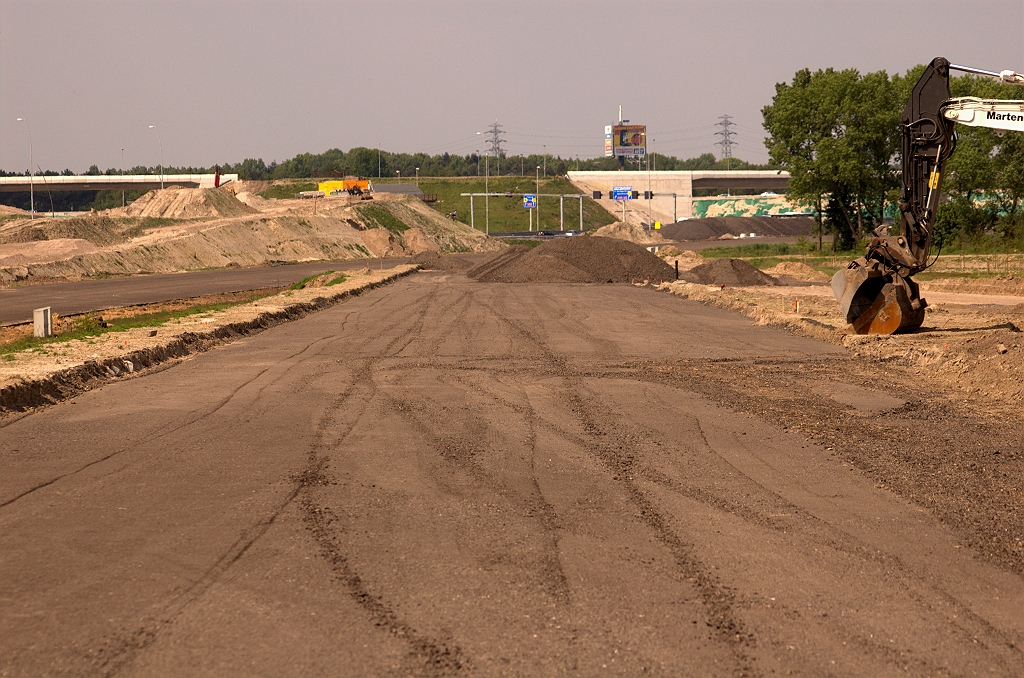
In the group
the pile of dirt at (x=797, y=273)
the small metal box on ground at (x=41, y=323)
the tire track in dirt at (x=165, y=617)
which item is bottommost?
the pile of dirt at (x=797, y=273)

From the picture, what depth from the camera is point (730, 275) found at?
49906mm

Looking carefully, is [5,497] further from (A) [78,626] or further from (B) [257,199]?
(B) [257,199]

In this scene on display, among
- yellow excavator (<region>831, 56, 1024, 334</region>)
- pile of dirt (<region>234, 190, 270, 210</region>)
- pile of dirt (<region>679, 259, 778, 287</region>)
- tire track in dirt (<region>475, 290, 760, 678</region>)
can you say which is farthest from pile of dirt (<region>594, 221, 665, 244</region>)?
tire track in dirt (<region>475, 290, 760, 678</region>)

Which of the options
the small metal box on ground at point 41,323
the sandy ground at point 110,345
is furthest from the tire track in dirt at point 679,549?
the small metal box on ground at point 41,323

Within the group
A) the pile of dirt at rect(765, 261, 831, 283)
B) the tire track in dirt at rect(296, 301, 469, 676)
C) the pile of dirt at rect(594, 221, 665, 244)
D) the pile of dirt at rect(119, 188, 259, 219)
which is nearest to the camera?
the tire track in dirt at rect(296, 301, 469, 676)

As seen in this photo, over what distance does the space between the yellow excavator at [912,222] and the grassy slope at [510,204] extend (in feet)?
471

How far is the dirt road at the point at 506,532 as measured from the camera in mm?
5750

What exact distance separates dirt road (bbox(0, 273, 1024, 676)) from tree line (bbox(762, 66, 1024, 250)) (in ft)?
177

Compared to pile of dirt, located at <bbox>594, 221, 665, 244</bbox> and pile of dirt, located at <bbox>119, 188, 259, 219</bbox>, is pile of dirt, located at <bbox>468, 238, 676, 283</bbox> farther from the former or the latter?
pile of dirt, located at <bbox>594, 221, 665, 244</bbox>

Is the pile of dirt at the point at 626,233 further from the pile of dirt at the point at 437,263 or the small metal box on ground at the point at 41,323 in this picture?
the small metal box on ground at the point at 41,323

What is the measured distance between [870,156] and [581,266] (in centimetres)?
2779

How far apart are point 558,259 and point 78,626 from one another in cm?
5136

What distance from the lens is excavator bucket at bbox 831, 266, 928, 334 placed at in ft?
77.0

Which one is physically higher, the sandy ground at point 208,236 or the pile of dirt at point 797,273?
the sandy ground at point 208,236
